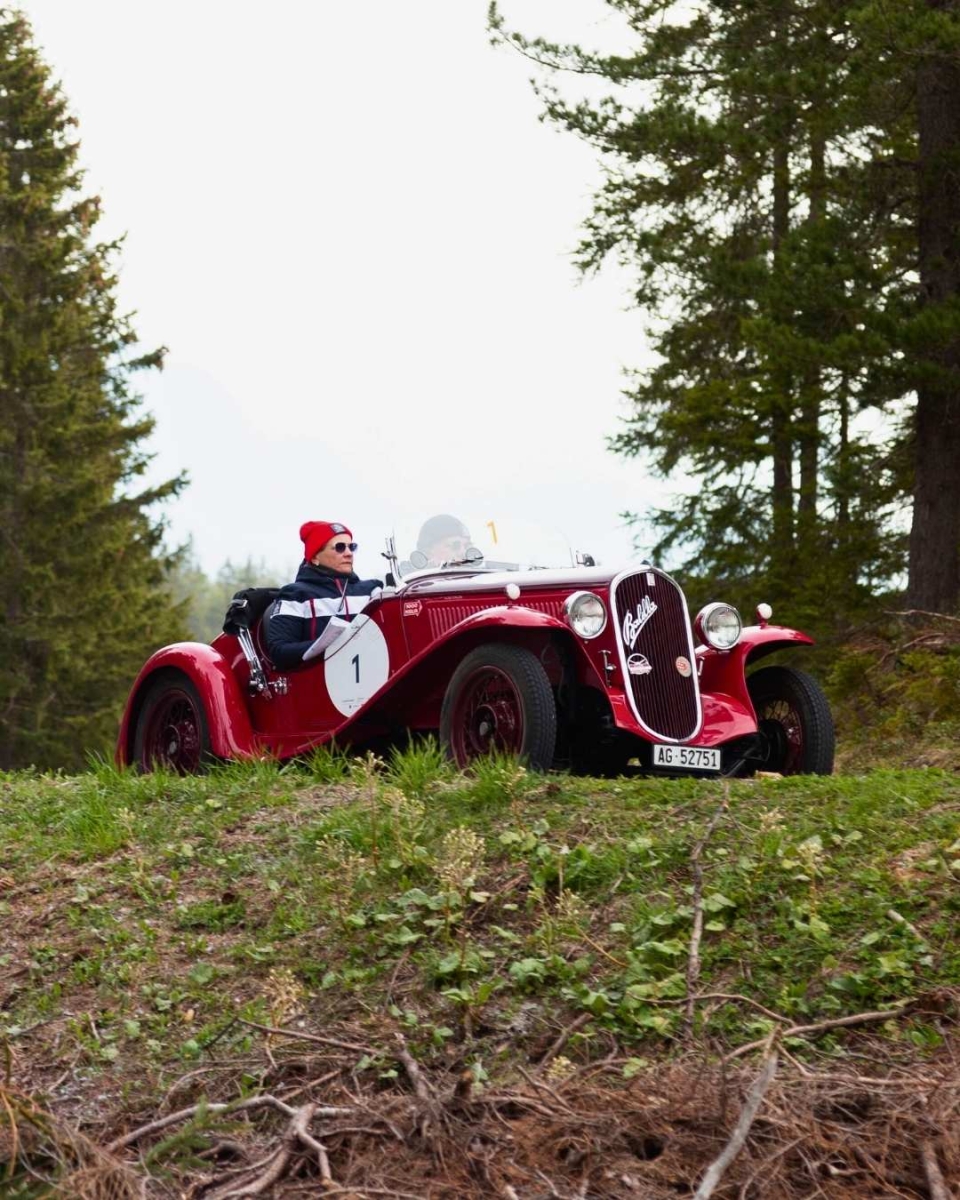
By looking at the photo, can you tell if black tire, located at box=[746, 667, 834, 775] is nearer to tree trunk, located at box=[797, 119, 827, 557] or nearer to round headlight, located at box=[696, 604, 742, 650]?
round headlight, located at box=[696, 604, 742, 650]

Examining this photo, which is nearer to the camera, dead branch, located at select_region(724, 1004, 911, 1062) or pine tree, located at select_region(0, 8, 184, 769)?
dead branch, located at select_region(724, 1004, 911, 1062)

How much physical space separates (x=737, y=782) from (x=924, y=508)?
308 inches

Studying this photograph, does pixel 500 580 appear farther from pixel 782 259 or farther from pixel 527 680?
pixel 782 259

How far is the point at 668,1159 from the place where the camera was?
3783 mm

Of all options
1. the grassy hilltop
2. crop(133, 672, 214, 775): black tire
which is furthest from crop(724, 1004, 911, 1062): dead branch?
crop(133, 672, 214, 775): black tire

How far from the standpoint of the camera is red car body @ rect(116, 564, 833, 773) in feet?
24.6

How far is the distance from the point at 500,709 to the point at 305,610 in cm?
205

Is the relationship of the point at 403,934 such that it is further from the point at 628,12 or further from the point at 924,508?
the point at 628,12

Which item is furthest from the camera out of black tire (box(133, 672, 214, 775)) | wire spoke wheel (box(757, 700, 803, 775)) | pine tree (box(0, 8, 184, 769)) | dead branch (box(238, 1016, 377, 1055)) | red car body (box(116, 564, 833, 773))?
pine tree (box(0, 8, 184, 769))

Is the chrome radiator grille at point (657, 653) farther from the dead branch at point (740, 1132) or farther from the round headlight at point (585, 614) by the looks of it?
the dead branch at point (740, 1132)

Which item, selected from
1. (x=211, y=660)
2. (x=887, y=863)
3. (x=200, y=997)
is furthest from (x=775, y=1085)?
(x=211, y=660)

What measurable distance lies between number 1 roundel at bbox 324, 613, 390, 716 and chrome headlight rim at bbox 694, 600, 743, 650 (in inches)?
69.7

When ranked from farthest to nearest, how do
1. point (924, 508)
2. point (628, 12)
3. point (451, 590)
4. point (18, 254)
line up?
point (18, 254), point (628, 12), point (924, 508), point (451, 590)

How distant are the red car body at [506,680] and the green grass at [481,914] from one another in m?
0.70
